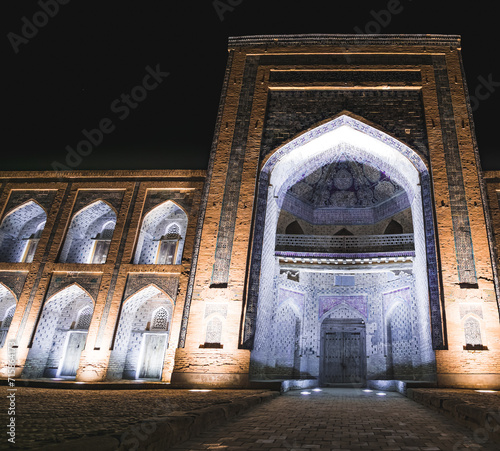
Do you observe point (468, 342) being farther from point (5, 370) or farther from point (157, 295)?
point (5, 370)

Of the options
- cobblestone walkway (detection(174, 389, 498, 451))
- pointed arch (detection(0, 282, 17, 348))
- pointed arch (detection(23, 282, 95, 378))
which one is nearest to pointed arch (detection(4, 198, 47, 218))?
pointed arch (detection(0, 282, 17, 348))

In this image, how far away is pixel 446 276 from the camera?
29.1ft

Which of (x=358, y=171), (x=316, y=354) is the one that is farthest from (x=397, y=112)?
(x=316, y=354)

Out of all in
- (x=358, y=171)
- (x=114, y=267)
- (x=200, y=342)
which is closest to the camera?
(x=200, y=342)

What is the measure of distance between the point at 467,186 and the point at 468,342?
13.0 ft

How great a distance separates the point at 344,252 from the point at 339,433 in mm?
10357

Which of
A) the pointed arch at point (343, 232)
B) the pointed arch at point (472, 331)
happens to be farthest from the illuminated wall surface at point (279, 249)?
the pointed arch at point (343, 232)

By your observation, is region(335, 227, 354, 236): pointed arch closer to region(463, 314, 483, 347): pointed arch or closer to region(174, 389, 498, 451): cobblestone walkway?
region(463, 314, 483, 347): pointed arch

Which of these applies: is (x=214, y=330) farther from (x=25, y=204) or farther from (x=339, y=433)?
(x=25, y=204)

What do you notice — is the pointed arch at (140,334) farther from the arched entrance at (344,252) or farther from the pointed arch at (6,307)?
the pointed arch at (6,307)

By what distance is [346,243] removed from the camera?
1346 cm

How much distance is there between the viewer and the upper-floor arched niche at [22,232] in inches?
497

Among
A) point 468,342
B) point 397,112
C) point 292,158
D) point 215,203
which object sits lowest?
point 468,342

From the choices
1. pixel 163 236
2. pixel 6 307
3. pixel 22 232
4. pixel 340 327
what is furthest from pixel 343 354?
pixel 22 232
